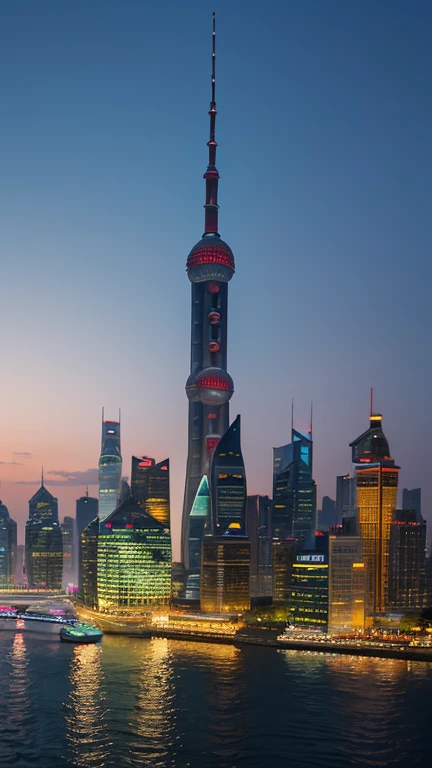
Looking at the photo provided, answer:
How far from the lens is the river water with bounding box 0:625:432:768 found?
8781 centimetres

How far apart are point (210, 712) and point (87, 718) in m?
16.4

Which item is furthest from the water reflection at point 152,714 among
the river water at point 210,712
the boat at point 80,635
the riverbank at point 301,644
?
the riverbank at point 301,644

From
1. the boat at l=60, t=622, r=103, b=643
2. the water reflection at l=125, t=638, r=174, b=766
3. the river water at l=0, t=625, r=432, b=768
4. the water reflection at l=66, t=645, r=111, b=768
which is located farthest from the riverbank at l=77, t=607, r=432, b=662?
the water reflection at l=66, t=645, r=111, b=768

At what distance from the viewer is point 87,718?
10119cm

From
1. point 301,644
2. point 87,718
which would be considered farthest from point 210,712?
point 301,644

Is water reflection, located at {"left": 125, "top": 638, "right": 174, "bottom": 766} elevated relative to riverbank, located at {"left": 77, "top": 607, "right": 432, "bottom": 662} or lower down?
elevated

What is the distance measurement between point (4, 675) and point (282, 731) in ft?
Answer: 188

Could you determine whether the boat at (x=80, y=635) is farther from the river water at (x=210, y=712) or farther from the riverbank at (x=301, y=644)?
the river water at (x=210, y=712)

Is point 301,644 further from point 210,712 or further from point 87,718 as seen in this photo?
point 87,718

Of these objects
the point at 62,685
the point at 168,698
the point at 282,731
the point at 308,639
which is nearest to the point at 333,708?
the point at 282,731

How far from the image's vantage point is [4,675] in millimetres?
133750

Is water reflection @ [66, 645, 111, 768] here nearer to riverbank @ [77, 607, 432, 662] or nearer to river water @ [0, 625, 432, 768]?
river water @ [0, 625, 432, 768]

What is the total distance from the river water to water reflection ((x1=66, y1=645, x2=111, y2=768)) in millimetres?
162

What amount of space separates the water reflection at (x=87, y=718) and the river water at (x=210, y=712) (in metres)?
0.16
